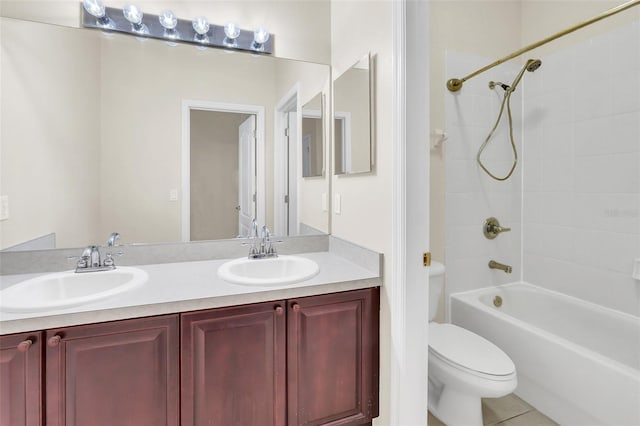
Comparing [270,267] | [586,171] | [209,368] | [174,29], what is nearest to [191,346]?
[209,368]

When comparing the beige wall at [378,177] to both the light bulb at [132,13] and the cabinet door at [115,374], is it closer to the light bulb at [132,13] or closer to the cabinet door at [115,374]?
the cabinet door at [115,374]

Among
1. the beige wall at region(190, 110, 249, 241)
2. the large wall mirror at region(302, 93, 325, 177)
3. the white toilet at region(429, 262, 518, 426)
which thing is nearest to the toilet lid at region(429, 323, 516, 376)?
the white toilet at region(429, 262, 518, 426)

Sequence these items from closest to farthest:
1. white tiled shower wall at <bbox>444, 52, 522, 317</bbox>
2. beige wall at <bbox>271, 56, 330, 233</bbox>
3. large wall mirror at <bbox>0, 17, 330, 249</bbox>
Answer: large wall mirror at <bbox>0, 17, 330, 249</bbox> → beige wall at <bbox>271, 56, 330, 233</bbox> → white tiled shower wall at <bbox>444, 52, 522, 317</bbox>

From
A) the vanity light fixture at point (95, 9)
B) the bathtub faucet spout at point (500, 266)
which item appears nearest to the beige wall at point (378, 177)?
the vanity light fixture at point (95, 9)

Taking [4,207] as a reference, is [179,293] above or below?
below

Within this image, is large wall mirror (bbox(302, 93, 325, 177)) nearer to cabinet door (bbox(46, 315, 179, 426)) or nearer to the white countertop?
the white countertop

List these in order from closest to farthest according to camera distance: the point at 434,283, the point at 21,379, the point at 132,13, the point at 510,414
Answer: the point at 21,379, the point at 132,13, the point at 510,414, the point at 434,283

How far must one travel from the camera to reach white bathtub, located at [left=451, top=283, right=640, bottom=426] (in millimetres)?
1467

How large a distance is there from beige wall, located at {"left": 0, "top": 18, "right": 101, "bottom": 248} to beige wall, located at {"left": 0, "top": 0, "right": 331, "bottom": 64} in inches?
4.3

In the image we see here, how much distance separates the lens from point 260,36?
5.96 feet

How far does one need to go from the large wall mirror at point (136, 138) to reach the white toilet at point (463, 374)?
91 centimetres

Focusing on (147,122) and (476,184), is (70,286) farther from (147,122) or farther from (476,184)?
(476,184)

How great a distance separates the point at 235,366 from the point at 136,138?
1.18 meters

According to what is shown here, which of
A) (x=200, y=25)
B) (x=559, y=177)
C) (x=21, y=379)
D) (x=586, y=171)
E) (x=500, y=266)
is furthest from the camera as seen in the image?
(x=500, y=266)
